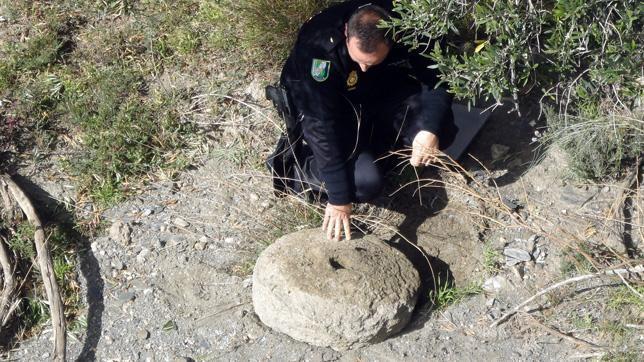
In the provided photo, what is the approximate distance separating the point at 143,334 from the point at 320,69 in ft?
5.19

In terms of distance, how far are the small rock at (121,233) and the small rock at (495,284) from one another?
1934 mm

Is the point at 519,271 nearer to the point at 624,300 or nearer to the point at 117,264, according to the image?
the point at 624,300

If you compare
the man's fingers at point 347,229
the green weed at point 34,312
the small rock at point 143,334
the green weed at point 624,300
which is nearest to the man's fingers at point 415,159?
the man's fingers at point 347,229

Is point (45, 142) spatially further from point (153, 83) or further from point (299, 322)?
point (299, 322)

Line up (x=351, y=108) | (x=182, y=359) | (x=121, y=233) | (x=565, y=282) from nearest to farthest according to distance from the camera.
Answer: (x=565, y=282) → (x=182, y=359) → (x=351, y=108) → (x=121, y=233)

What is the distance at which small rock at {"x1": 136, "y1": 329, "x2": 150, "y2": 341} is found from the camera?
12.9 ft

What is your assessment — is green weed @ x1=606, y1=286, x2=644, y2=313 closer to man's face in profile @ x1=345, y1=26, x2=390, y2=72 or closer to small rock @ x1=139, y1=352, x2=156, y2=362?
man's face in profile @ x1=345, y1=26, x2=390, y2=72

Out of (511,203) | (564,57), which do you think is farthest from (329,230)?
(564,57)

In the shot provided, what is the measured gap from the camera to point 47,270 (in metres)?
4.12

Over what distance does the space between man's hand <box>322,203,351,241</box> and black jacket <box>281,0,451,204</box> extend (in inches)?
1.6

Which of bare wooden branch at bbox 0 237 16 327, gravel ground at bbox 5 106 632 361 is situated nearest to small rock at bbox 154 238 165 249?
gravel ground at bbox 5 106 632 361

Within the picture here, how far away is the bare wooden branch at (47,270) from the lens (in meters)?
3.89

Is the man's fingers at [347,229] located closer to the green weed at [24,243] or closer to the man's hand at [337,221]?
the man's hand at [337,221]

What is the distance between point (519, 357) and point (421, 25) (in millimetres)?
1618
